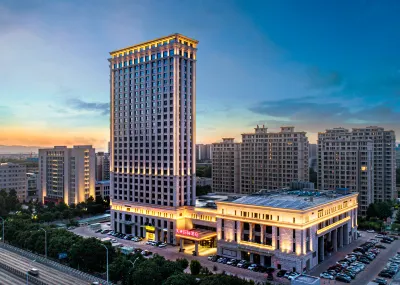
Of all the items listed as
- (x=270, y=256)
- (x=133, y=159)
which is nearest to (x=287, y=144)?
(x=133, y=159)

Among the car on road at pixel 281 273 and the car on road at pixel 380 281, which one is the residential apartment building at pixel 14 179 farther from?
the car on road at pixel 380 281

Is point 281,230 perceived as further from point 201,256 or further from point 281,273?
point 201,256

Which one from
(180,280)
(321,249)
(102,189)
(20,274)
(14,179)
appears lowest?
(20,274)

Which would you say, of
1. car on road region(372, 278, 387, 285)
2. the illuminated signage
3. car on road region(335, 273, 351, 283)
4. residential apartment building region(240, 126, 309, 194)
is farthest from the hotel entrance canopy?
residential apartment building region(240, 126, 309, 194)

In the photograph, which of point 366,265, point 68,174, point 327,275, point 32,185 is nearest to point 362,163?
point 366,265

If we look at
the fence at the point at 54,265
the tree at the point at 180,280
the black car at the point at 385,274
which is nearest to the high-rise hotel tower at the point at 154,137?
the fence at the point at 54,265

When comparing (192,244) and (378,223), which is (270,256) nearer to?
(192,244)

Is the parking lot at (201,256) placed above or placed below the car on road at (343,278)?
below
